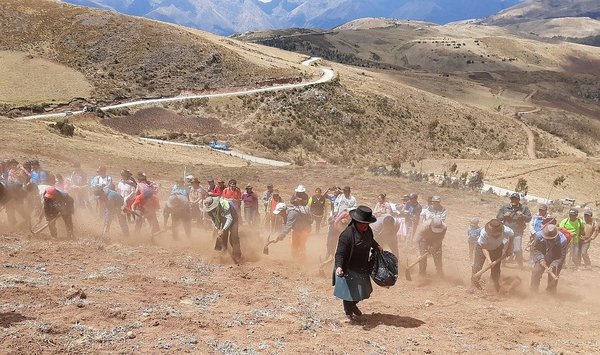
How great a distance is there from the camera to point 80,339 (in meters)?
6.78

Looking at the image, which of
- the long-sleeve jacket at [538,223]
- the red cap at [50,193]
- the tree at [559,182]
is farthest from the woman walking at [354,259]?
the tree at [559,182]

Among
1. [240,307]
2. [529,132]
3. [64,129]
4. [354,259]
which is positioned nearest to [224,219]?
[240,307]

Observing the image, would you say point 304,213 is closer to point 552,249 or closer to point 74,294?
point 552,249

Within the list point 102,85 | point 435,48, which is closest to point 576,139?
point 102,85

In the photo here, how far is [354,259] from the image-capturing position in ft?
25.7

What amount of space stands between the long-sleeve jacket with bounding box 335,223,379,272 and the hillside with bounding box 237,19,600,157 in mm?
54421

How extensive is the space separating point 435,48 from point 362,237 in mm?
161184

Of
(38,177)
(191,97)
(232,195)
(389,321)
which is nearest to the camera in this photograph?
(389,321)

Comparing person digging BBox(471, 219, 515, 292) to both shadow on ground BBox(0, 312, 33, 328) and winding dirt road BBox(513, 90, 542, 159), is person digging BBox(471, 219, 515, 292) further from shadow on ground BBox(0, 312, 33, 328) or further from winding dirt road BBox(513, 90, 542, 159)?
winding dirt road BBox(513, 90, 542, 159)

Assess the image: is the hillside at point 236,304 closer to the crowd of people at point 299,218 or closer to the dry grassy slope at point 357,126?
the crowd of people at point 299,218

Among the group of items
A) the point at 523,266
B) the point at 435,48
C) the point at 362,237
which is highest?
the point at 435,48

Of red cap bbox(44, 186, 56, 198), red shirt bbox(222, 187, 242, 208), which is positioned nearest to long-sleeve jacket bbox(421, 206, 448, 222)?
red shirt bbox(222, 187, 242, 208)

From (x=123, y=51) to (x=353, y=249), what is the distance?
61.7 metres

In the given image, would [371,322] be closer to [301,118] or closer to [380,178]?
[380,178]
